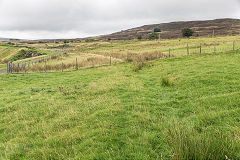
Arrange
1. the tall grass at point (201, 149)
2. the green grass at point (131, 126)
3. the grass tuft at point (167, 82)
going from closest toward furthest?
the tall grass at point (201, 149)
the green grass at point (131, 126)
the grass tuft at point (167, 82)

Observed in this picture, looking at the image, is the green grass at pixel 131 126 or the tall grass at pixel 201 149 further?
the green grass at pixel 131 126

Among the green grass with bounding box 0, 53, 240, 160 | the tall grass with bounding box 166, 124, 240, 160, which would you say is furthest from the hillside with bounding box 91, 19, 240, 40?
the tall grass with bounding box 166, 124, 240, 160

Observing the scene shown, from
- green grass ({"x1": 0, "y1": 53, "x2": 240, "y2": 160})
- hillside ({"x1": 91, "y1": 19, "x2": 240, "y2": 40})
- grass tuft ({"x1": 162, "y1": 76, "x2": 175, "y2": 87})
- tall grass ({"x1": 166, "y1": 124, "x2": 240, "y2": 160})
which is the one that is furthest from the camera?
hillside ({"x1": 91, "y1": 19, "x2": 240, "y2": 40})

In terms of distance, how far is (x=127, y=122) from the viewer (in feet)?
18.0

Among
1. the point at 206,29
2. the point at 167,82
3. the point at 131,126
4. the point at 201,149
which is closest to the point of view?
the point at 201,149

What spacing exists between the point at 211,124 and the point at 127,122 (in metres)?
2.42

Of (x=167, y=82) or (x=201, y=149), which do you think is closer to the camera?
(x=201, y=149)

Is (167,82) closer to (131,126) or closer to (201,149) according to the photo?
(131,126)

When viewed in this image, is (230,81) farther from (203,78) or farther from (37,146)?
(37,146)

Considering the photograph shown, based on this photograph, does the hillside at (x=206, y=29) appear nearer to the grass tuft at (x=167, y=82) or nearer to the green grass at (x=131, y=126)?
the grass tuft at (x=167, y=82)

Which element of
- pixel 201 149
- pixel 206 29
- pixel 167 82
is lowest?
pixel 201 149

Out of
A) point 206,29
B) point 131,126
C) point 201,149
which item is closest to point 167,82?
point 131,126

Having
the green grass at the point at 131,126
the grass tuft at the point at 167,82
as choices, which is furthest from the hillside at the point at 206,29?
the green grass at the point at 131,126

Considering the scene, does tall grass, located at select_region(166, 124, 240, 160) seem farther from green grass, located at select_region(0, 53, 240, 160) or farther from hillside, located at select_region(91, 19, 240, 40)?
hillside, located at select_region(91, 19, 240, 40)
